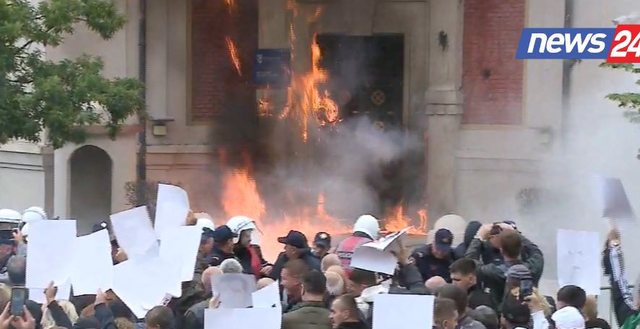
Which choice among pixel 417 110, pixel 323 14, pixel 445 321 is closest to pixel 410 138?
pixel 417 110

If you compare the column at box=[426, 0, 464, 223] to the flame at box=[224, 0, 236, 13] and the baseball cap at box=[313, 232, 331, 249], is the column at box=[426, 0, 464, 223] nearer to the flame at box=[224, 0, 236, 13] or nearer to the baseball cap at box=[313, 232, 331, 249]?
the flame at box=[224, 0, 236, 13]

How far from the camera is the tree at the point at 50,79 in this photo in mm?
15766

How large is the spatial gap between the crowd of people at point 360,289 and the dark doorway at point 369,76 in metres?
8.32

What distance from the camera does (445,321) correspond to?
25.4 feet

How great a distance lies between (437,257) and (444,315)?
329 cm

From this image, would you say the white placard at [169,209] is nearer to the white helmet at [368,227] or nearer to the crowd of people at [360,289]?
the crowd of people at [360,289]

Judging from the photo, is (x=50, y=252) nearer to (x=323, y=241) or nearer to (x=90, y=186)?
(x=323, y=241)

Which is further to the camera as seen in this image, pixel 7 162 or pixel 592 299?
pixel 7 162

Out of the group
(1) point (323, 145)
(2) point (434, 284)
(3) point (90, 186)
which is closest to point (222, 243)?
(2) point (434, 284)

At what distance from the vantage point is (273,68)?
66.9 ft

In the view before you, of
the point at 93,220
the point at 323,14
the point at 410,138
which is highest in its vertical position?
the point at 323,14

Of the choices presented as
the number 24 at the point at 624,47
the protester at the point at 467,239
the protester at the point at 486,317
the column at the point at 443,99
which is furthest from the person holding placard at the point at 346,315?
the column at the point at 443,99

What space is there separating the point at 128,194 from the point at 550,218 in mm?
6184

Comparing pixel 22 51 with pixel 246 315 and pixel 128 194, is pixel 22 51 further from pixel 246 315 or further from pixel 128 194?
pixel 246 315
